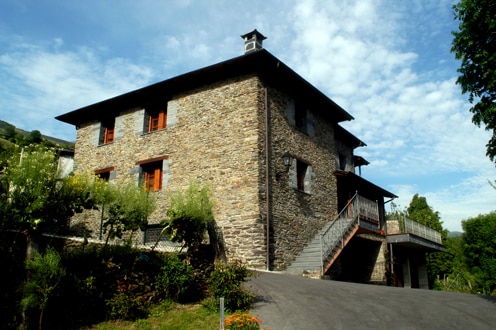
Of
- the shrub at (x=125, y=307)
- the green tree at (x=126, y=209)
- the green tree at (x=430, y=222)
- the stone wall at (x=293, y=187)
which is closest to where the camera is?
the shrub at (x=125, y=307)

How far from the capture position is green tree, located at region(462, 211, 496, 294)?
61.9ft

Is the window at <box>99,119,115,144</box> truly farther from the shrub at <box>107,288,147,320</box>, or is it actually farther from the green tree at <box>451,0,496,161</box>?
the green tree at <box>451,0,496,161</box>

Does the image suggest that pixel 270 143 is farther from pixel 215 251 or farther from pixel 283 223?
pixel 215 251

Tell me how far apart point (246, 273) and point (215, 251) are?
1.79 m

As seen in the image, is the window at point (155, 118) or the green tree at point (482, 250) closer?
the window at point (155, 118)

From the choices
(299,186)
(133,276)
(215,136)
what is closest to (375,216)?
(299,186)

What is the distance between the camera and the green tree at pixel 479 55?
8688mm

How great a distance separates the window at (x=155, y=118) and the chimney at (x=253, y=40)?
160 inches

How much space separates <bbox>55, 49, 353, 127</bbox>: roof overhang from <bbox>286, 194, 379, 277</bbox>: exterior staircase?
4345 millimetres

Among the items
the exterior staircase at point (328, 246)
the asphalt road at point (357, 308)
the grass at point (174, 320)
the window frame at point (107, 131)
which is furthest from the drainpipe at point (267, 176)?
the window frame at point (107, 131)

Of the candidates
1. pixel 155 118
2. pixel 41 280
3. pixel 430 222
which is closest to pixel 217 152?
pixel 155 118

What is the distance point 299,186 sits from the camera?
15.5m

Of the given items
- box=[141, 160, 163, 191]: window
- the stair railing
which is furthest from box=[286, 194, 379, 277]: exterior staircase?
box=[141, 160, 163, 191]: window

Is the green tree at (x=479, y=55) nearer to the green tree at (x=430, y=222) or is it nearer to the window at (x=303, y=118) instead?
the window at (x=303, y=118)
